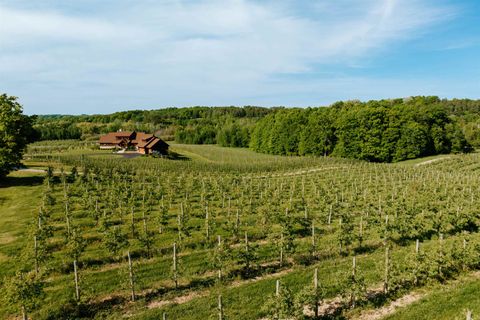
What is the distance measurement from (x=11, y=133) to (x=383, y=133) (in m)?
69.4

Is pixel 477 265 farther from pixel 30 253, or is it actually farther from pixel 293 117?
pixel 293 117

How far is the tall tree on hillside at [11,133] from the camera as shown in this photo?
112 ft

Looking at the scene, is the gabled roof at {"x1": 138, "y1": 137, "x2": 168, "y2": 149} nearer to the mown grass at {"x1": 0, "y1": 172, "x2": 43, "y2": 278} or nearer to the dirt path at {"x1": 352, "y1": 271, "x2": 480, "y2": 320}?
the mown grass at {"x1": 0, "y1": 172, "x2": 43, "y2": 278}

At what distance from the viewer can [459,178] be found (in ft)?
136

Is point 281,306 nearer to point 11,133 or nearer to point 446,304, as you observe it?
point 446,304

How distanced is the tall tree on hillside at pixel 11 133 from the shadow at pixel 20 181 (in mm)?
873

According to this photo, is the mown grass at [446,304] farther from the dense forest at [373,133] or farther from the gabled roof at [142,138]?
the gabled roof at [142,138]

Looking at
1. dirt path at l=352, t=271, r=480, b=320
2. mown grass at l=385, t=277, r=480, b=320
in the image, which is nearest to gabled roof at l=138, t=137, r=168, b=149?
dirt path at l=352, t=271, r=480, b=320

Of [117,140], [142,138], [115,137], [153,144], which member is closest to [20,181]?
[153,144]

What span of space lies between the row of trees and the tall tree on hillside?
6209cm

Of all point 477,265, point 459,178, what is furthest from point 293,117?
point 477,265

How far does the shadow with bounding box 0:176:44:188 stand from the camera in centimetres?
3519

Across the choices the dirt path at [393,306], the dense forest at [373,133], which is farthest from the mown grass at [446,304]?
the dense forest at [373,133]

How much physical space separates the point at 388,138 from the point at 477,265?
200ft
